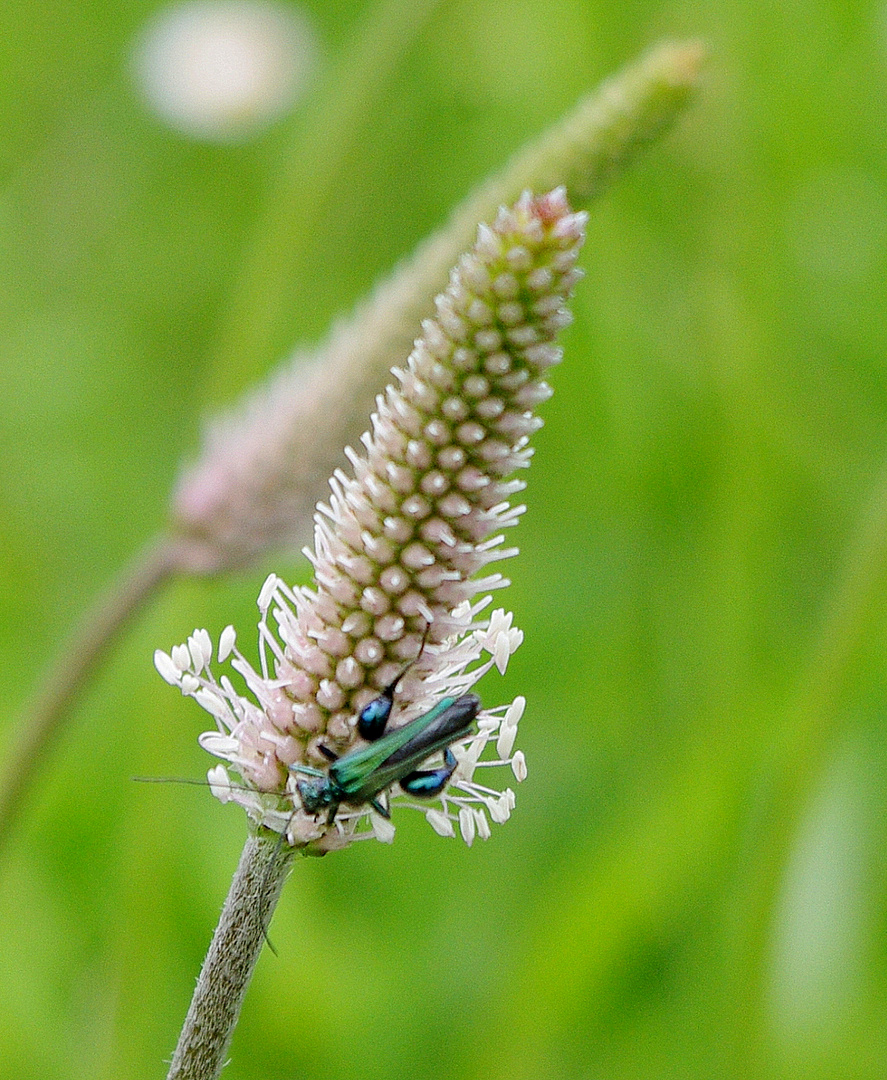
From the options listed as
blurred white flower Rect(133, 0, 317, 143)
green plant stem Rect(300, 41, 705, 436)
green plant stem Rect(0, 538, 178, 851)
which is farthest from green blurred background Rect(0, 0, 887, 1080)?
green plant stem Rect(300, 41, 705, 436)

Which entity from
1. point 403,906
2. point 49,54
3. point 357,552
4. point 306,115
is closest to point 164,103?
point 306,115

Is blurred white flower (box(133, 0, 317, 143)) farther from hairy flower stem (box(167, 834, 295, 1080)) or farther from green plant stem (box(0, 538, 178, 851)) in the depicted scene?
hairy flower stem (box(167, 834, 295, 1080))

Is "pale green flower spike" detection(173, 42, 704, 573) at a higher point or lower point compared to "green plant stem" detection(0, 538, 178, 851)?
higher

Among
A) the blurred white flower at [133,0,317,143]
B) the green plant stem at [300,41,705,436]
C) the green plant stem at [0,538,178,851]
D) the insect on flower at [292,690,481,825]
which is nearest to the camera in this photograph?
the insect on flower at [292,690,481,825]

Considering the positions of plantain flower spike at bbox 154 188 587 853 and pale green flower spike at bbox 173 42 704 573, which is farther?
pale green flower spike at bbox 173 42 704 573

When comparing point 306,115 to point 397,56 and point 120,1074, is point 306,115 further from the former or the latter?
point 120,1074

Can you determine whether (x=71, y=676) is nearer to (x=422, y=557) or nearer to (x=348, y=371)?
(x=348, y=371)

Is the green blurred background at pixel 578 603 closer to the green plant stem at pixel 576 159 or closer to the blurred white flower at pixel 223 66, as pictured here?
the blurred white flower at pixel 223 66
